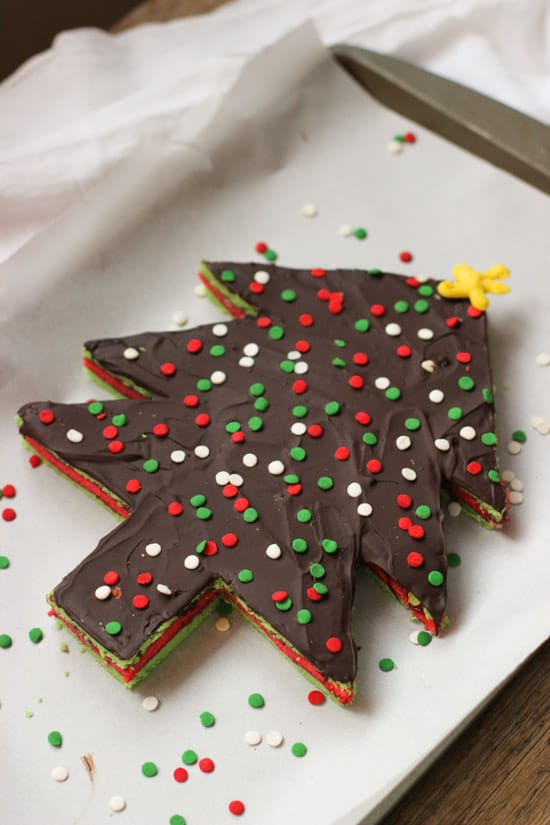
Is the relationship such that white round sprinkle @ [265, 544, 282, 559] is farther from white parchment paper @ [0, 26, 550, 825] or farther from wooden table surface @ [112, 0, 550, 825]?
wooden table surface @ [112, 0, 550, 825]

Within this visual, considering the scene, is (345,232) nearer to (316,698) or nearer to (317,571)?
(317,571)

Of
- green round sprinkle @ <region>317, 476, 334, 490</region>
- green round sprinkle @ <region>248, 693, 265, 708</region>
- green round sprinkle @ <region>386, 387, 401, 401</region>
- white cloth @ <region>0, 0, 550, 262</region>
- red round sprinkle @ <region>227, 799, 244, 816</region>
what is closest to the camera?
red round sprinkle @ <region>227, 799, 244, 816</region>

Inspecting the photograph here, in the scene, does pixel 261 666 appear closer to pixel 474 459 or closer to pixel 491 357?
pixel 474 459

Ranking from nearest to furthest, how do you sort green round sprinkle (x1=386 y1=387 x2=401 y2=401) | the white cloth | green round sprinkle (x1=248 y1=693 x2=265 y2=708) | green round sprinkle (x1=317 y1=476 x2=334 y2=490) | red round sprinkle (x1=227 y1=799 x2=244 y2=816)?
red round sprinkle (x1=227 y1=799 x2=244 y2=816) < green round sprinkle (x1=248 y1=693 x2=265 y2=708) < green round sprinkle (x1=317 y1=476 x2=334 y2=490) < green round sprinkle (x1=386 y1=387 x2=401 y2=401) < the white cloth

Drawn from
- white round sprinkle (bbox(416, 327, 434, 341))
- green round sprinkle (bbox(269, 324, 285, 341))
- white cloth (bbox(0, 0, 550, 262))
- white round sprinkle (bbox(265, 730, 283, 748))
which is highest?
white cloth (bbox(0, 0, 550, 262))

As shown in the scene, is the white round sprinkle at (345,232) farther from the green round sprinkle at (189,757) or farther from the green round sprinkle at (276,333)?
the green round sprinkle at (189,757)

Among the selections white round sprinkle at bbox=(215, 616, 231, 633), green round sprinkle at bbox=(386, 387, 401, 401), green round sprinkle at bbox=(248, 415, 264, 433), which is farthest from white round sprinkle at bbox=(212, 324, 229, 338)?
white round sprinkle at bbox=(215, 616, 231, 633)

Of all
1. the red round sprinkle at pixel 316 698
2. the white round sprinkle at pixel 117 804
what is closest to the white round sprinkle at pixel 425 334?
the red round sprinkle at pixel 316 698
